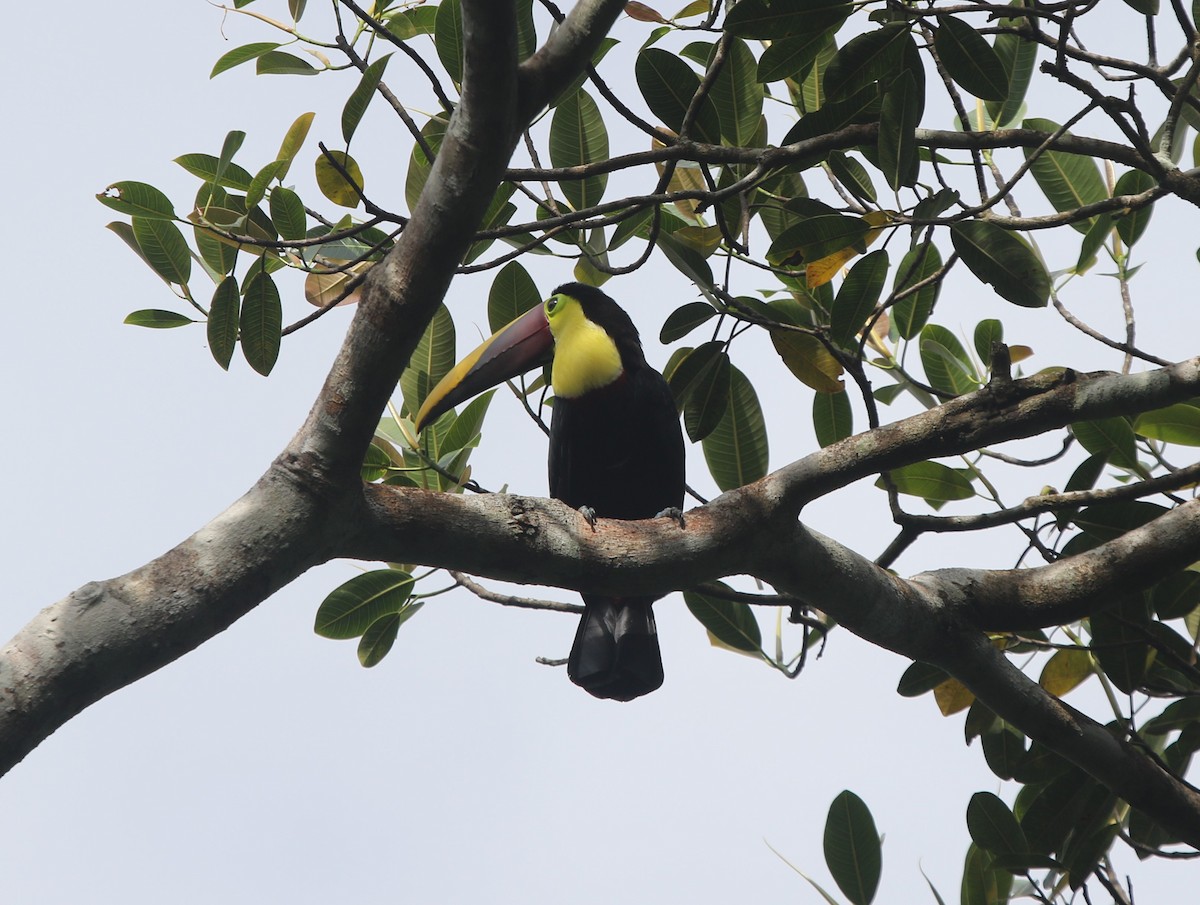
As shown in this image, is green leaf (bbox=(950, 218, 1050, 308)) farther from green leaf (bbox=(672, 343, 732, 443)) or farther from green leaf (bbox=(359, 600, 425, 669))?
green leaf (bbox=(359, 600, 425, 669))

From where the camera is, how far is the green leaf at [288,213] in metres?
3.14

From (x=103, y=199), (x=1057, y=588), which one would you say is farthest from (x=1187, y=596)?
→ (x=103, y=199)

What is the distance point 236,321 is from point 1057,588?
240 cm

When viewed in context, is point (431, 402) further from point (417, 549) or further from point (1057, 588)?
point (1057, 588)

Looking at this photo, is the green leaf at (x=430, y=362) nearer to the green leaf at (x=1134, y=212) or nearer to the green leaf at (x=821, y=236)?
the green leaf at (x=821, y=236)

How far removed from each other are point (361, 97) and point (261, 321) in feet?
2.24

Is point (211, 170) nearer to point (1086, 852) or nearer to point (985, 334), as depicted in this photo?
point (985, 334)

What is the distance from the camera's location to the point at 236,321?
10.1 feet

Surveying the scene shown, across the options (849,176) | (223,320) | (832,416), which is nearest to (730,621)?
(832,416)

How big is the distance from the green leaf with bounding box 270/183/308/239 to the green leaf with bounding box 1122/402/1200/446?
2633mm

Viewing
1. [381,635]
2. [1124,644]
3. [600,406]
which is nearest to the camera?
[1124,644]

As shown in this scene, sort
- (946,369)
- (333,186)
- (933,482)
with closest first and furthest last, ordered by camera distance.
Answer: (333,186), (933,482), (946,369)

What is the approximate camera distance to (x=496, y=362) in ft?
14.3

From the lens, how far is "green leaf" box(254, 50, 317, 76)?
3367 mm
